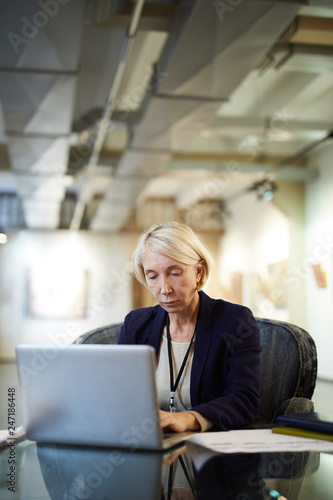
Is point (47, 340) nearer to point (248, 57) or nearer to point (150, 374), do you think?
point (248, 57)

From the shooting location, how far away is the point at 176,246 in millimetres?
1641

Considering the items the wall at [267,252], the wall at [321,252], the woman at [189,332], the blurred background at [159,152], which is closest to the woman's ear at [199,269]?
the woman at [189,332]

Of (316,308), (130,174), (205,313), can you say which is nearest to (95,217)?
(130,174)

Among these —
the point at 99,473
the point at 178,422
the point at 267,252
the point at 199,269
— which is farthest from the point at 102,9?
the point at 267,252

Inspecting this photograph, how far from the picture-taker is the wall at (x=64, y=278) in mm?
7023

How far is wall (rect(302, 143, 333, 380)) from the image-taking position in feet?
19.4

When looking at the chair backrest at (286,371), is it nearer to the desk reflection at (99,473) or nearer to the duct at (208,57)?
the desk reflection at (99,473)

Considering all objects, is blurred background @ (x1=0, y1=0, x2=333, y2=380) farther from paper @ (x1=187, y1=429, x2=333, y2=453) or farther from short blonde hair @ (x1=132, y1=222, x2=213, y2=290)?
paper @ (x1=187, y1=429, x2=333, y2=453)

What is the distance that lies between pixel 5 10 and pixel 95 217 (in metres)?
4.46

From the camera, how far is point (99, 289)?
7.27m

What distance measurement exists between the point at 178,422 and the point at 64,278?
244 inches

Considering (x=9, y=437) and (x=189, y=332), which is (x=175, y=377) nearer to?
(x=189, y=332)

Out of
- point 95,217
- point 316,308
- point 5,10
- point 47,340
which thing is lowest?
point 47,340

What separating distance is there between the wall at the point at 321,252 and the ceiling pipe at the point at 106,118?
105 inches
